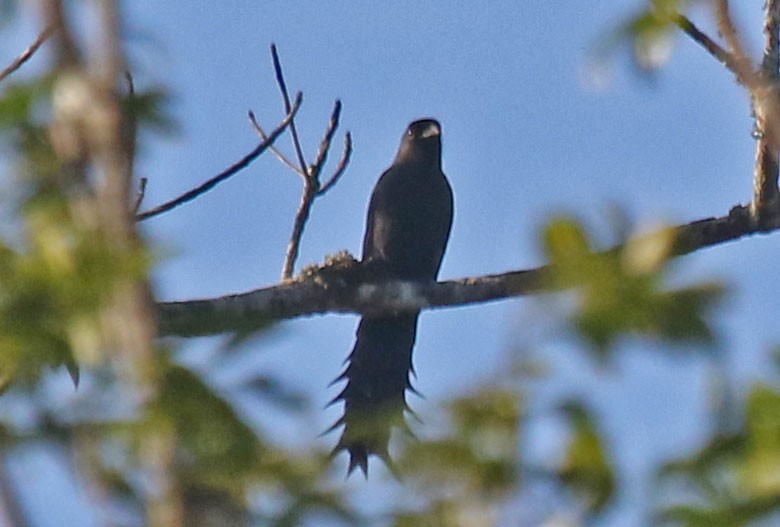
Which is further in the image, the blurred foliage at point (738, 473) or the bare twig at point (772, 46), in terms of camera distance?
the bare twig at point (772, 46)

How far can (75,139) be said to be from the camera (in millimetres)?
1666

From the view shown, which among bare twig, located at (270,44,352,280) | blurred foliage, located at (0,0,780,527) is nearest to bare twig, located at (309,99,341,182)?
bare twig, located at (270,44,352,280)

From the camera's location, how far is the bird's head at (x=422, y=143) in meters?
7.01

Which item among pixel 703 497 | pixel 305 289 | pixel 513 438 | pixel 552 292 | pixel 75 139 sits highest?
pixel 305 289

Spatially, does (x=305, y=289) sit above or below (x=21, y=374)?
above

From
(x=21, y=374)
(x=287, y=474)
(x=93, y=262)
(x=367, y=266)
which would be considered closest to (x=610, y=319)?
(x=287, y=474)

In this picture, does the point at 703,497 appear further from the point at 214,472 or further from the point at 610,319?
the point at 214,472

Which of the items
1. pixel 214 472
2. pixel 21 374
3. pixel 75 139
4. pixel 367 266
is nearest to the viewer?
pixel 75 139

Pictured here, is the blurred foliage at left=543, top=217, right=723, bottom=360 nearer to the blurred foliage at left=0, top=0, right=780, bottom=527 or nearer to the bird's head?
the blurred foliage at left=0, top=0, right=780, bottom=527

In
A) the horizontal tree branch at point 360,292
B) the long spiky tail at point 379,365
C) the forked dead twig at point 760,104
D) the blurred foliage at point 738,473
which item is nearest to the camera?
the blurred foliage at point 738,473

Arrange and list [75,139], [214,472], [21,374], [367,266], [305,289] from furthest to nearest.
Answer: [367,266] → [305,289] → [21,374] → [214,472] → [75,139]

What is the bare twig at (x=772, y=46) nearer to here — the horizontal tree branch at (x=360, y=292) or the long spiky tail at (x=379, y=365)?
the horizontal tree branch at (x=360, y=292)

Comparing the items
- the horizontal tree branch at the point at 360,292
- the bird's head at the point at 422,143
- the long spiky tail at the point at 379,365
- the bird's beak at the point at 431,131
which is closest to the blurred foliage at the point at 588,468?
the horizontal tree branch at the point at 360,292

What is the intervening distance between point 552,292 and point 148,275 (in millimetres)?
478
